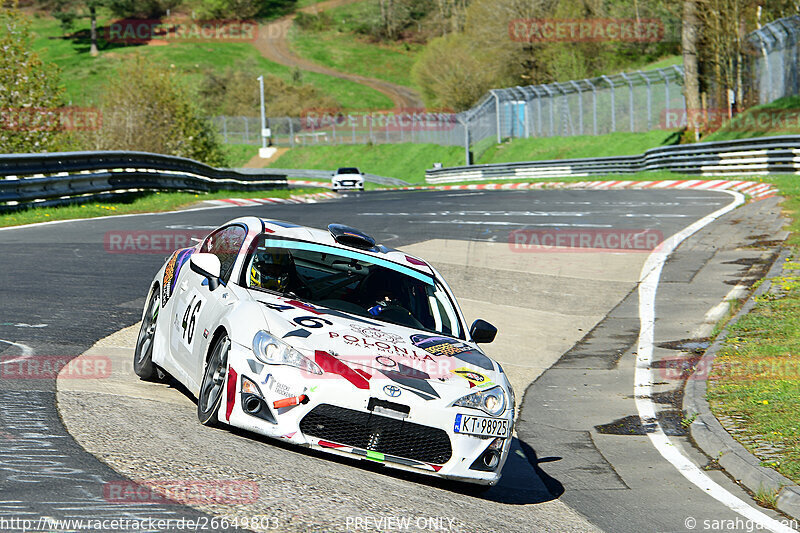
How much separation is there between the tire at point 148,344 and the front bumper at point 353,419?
2.15 metres

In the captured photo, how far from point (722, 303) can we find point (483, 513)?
29.6 feet

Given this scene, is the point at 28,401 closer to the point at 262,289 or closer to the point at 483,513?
the point at 262,289

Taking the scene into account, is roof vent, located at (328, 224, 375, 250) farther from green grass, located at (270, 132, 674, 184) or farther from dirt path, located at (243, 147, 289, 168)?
dirt path, located at (243, 147, 289, 168)

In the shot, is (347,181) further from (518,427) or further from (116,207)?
(518,427)

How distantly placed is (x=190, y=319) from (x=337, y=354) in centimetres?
173

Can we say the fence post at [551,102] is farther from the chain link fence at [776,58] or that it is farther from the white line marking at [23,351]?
the white line marking at [23,351]

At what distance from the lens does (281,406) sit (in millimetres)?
6113

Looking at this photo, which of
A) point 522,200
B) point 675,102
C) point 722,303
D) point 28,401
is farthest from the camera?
point 675,102

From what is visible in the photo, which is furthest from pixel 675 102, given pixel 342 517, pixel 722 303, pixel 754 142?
pixel 342 517

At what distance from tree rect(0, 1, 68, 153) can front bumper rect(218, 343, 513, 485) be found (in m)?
27.4

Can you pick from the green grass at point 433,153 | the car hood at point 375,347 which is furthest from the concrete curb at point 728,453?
the green grass at point 433,153

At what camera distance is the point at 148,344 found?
8273mm

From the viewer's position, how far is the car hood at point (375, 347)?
6.28 m

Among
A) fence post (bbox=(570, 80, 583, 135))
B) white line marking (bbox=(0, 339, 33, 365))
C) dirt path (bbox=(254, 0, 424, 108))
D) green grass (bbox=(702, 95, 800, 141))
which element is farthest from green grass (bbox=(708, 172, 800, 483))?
dirt path (bbox=(254, 0, 424, 108))
